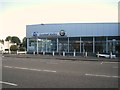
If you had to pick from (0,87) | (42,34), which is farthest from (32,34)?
(0,87)

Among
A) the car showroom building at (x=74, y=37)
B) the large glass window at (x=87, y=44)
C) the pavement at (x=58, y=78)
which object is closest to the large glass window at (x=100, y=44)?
the car showroom building at (x=74, y=37)

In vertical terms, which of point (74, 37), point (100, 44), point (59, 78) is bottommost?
point (59, 78)

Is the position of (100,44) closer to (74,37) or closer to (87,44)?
(87,44)

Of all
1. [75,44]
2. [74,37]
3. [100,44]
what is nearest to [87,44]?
[75,44]

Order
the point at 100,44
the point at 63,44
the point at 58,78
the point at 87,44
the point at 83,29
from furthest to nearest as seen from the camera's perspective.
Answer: the point at 63,44, the point at 87,44, the point at 83,29, the point at 100,44, the point at 58,78

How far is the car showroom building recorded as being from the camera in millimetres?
53656

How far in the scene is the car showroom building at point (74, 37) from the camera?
5366cm

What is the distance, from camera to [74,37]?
56.8 meters

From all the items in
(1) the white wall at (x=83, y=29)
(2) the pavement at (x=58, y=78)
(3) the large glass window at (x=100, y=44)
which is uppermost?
(1) the white wall at (x=83, y=29)

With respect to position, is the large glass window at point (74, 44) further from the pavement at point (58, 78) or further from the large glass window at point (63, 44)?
the pavement at point (58, 78)

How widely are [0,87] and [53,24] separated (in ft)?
159

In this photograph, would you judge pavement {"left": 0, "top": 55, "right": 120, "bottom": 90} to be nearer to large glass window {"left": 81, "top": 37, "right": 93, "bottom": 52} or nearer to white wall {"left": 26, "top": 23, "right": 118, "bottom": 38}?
white wall {"left": 26, "top": 23, "right": 118, "bottom": 38}

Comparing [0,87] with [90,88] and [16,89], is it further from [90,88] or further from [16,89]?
[90,88]

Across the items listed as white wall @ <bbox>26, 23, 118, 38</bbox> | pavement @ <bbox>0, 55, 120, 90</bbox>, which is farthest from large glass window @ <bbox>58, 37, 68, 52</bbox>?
pavement @ <bbox>0, 55, 120, 90</bbox>
